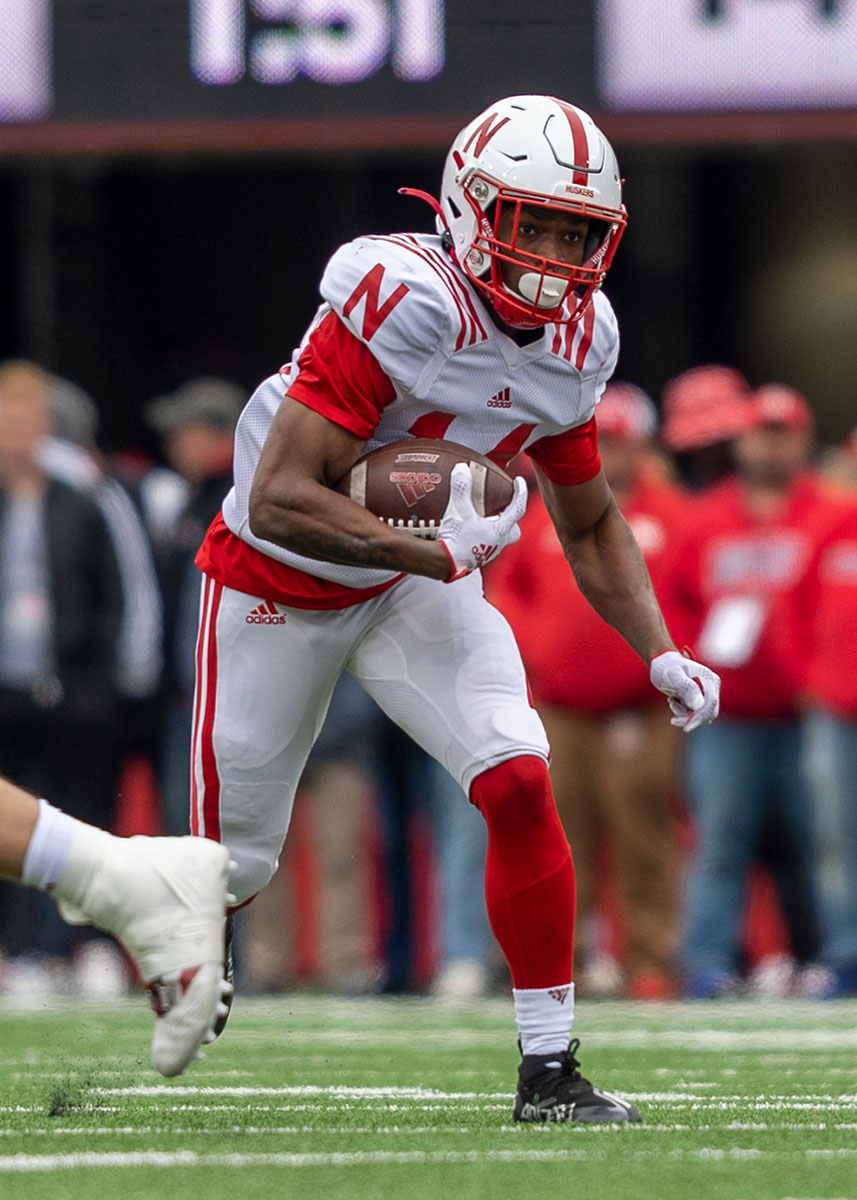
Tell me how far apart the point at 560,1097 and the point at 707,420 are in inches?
180

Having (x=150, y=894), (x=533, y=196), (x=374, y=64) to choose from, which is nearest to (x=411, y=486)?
(x=533, y=196)

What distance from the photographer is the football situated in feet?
13.8

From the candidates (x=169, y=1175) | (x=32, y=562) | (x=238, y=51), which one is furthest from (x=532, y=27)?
(x=169, y=1175)

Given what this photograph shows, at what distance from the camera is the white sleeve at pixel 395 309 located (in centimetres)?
418

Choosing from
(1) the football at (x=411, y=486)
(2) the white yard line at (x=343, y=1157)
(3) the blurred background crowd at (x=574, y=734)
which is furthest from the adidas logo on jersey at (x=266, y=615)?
(3) the blurred background crowd at (x=574, y=734)

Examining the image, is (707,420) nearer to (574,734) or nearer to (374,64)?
(574,734)

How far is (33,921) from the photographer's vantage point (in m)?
8.18

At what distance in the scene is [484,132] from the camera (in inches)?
174

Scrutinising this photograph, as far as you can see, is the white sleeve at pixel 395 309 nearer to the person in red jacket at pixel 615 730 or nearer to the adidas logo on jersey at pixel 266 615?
the adidas logo on jersey at pixel 266 615

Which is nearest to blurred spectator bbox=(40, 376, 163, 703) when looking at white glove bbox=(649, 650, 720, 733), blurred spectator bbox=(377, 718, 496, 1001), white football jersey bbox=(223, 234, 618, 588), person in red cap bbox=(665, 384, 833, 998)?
blurred spectator bbox=(377, 718, 496, 1001)

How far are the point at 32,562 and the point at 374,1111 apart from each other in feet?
13.1

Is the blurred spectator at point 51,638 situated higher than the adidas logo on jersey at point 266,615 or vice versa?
the adidas logo on jersey at point 266,615

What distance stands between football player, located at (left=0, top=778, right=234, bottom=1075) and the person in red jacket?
4070 millimetres

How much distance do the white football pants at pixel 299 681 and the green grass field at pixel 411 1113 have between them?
1.84ft
